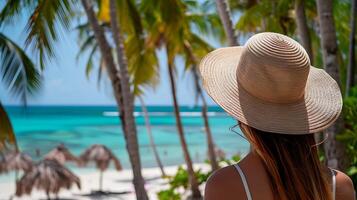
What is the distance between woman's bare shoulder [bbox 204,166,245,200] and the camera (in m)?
1.33

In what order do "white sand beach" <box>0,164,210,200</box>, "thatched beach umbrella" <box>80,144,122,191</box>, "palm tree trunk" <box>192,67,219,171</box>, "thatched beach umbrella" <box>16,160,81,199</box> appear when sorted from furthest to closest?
1. "white sand beach" <box>0,164,210,200</box>
2. "thatched beach umbrella" <box>80,144,122,191</box>
3. "palm tree trunk" <box>192,67,219,171</box>
4. "thatched beach umbrella" <box>16,160,81,199</box>

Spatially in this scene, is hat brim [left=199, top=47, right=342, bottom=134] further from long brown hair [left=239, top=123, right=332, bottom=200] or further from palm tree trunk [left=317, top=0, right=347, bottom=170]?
palm tree trunk [left=317, top=0, right=347, bottom=170]

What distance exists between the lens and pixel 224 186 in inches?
52.6

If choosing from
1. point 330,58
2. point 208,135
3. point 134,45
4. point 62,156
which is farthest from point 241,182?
point 62,156

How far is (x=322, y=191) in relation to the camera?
56.9 inches

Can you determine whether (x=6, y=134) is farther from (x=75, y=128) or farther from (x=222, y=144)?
(x=75, y=128)

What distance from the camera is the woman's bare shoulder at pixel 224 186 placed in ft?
4.38

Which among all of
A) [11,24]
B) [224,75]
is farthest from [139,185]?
[224,75]

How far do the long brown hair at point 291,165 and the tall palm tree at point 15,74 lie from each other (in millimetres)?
6445

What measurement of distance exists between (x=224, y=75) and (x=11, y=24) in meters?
6.37

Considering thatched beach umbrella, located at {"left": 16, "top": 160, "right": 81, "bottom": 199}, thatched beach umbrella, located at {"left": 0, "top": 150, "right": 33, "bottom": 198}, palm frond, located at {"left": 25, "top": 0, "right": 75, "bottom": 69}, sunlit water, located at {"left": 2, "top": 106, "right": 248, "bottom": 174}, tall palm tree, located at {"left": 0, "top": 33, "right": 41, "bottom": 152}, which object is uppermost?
palm frond, located at {"left": 25, "top": 0, "right": 75, "bottom": 69}

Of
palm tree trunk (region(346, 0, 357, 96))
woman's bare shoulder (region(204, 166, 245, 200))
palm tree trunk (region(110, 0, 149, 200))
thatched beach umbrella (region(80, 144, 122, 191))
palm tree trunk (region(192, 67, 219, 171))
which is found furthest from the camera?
thatched beach umbrella (region(80, 144, 122, 191))

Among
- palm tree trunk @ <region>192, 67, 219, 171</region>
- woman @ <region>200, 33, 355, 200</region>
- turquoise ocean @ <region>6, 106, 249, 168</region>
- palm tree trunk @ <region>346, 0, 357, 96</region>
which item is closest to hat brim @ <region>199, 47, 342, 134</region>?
woman @ <region>200, 33, 355, 200</region>

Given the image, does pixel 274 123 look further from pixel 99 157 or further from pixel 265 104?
pixel 99 157
